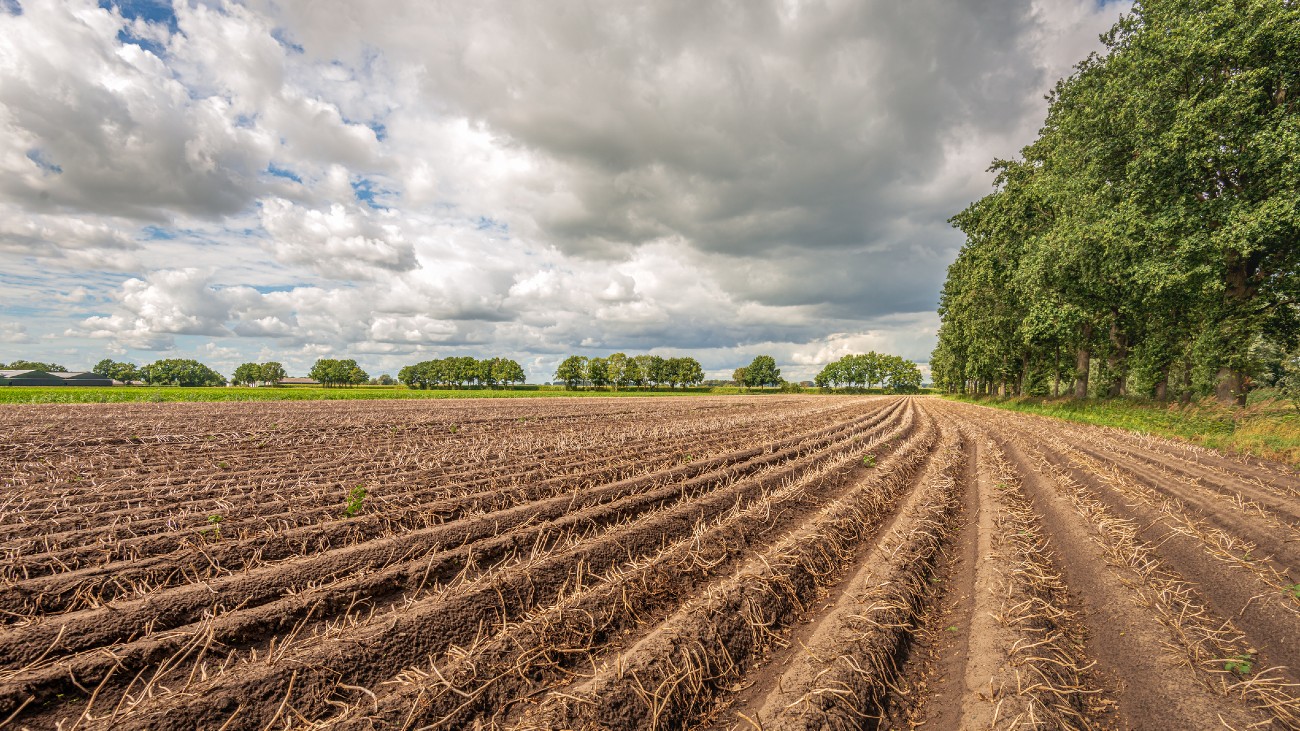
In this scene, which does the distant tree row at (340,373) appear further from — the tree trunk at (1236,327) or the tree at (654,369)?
the tree trunk at (1236,327)

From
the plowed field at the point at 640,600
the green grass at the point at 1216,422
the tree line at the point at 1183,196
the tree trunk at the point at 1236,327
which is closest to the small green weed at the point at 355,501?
the plowed field at the point at 640,600

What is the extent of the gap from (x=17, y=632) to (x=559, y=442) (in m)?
11.3

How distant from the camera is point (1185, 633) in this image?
4.59m

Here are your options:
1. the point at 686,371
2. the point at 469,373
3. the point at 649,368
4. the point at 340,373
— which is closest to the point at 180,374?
the point at 340,373

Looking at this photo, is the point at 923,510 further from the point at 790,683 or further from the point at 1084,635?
the point at 790,683

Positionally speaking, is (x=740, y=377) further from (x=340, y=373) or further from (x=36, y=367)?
(x=36, y=367)

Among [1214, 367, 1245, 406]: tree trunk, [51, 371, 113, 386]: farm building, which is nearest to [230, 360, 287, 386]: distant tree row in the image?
[51, 371, 113, 386]: farm building

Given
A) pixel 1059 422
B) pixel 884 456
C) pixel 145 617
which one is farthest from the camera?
pixel 1059 422

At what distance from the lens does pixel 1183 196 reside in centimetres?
1792

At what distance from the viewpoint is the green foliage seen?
11019 centimetres

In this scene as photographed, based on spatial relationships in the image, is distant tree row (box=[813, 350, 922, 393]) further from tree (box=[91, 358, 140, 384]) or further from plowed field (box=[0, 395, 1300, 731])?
tree (box=[91, 358, 140, 384])

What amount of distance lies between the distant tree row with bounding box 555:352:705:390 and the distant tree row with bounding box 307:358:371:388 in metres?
57.8

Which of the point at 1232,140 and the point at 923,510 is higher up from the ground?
the point at 1232,140

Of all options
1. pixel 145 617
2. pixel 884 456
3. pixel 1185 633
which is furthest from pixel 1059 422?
pixel 145 617
